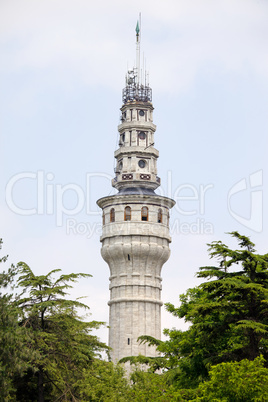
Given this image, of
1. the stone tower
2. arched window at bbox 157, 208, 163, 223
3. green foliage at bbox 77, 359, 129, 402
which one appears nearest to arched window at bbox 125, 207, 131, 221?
the stone tower

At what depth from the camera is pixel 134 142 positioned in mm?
86250

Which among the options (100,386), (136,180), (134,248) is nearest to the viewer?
(100,386)

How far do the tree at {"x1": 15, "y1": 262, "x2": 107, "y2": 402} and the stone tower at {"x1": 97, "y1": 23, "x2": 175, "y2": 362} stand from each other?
3165cm

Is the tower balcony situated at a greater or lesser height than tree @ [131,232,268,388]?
greater

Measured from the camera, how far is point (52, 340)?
43688 millimetres

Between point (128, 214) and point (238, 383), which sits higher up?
point (128, 214)

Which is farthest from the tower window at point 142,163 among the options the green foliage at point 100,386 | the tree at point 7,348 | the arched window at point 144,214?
the tree at point 7,348

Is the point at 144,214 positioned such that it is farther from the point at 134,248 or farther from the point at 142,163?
the point at 142,163

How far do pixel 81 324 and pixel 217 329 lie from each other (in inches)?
450

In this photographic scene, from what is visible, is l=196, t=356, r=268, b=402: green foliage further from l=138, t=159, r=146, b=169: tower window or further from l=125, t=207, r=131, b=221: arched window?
l=138, t=159, r=146, b=169: tower window

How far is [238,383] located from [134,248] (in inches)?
1814

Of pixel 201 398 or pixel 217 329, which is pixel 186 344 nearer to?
pixel 217 329

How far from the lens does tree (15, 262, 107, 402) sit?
4353cm

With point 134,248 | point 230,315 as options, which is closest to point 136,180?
point 134,248
